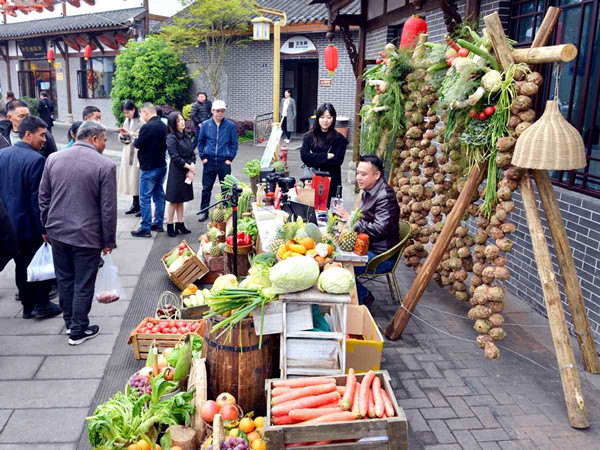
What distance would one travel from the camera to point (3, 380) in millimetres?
4391

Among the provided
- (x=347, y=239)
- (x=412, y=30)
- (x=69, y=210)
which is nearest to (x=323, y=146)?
(x=412, y=30)

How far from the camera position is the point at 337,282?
147 inches

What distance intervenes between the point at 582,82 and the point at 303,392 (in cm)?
401

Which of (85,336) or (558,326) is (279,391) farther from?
(85,336)

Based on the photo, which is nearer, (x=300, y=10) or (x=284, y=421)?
(x=284, y=421)

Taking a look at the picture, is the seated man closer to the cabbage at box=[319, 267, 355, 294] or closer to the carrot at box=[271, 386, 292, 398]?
the cabbage at box=[319, 267, 355, 294]

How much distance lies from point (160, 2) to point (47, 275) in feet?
71.0

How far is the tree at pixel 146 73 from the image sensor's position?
19609 millimetres

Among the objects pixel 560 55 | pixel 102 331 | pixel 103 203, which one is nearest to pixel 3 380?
pixel 102 331

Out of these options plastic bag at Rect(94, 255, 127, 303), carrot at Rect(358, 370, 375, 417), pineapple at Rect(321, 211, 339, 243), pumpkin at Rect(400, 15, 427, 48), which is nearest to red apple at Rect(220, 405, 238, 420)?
carrot at Rect(358, 370, 375, 417)

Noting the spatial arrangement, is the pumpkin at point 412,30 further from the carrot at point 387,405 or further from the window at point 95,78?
the window at point 95,78

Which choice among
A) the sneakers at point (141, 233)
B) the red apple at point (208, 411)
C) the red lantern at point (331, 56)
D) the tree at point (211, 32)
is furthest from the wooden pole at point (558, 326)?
the tree at point (211, 32)

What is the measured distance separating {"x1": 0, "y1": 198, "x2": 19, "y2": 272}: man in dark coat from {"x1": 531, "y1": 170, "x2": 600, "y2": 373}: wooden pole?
171 inches

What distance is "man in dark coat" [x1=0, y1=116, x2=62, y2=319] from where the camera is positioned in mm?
5180
